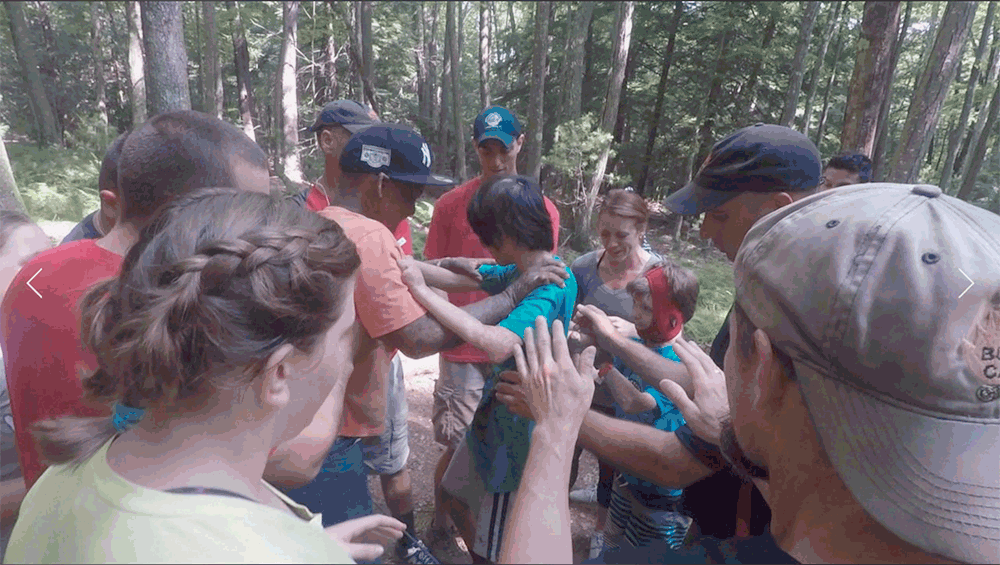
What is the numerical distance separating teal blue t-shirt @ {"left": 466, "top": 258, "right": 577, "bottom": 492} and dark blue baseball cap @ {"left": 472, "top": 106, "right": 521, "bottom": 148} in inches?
86.6

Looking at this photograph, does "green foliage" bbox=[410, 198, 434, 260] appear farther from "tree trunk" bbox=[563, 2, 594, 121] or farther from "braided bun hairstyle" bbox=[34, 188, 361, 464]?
"braided bun hairstyle" bbox=[34, 188, 361, 464]

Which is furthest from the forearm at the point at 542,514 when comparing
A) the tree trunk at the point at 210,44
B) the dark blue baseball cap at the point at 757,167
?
the tree trunk at the point at 210,44

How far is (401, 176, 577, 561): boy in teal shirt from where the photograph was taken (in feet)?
7.27

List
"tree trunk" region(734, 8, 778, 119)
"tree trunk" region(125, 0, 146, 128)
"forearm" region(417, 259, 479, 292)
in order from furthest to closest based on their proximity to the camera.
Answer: "tree trunk" region(734, 8, 778, 119), "tree trunk" region(125, 0, 146, 128), "forearm" region(417, 259, 479, 292)

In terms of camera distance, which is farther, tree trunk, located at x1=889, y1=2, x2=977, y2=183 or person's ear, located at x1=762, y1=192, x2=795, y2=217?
tree trunk, located at x1=889, y1=2, x2=977, y2=183

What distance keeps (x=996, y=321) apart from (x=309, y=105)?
64.9ft

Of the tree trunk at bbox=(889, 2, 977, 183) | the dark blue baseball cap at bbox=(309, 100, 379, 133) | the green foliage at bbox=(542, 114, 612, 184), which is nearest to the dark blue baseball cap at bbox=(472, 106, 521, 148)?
the dark blue baseball cap at bbox=(309, 100, 379, 133)

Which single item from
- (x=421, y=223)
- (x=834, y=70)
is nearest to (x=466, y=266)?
(x=421, y=223)

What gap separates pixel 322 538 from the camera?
87 centimetres

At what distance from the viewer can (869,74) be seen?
550cm

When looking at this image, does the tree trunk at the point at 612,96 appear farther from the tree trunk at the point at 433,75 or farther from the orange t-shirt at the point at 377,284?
the tree trunk at the point at 433,75

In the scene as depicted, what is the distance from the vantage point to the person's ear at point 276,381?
103 centimetres

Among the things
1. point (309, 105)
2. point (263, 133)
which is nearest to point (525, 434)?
point (309, 105)

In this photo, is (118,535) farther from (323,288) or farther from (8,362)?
(8,362)
